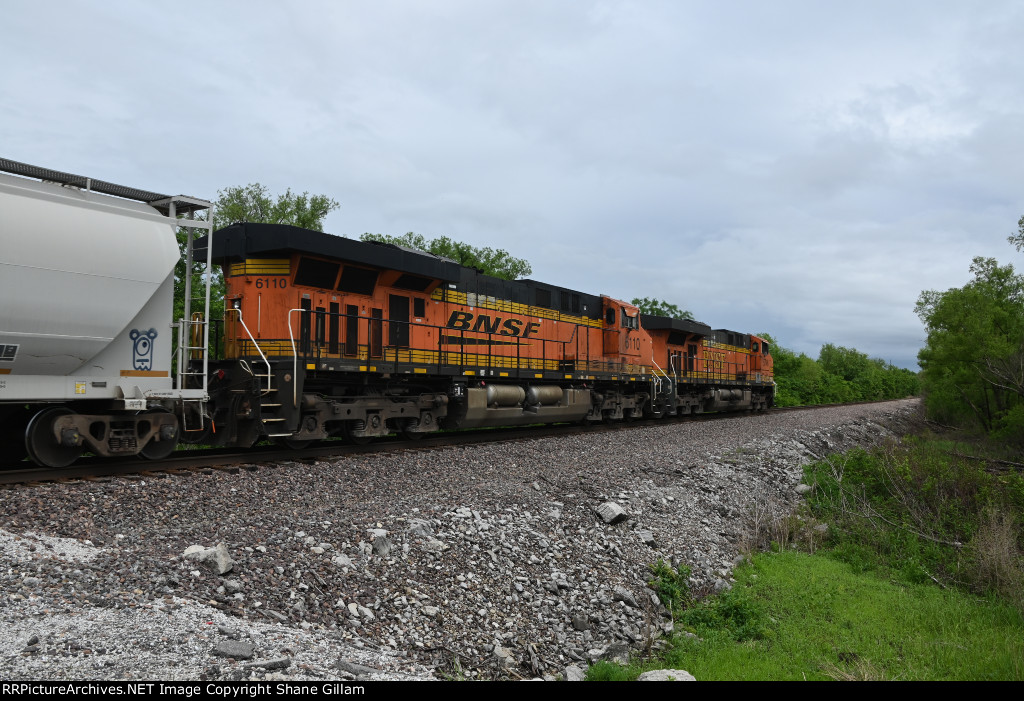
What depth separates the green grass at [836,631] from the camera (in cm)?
577

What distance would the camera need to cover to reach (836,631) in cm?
688

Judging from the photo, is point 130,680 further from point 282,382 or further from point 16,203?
point 282,382

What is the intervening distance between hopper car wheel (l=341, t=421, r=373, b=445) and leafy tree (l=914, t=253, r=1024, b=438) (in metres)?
21.1

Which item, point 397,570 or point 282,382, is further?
point 282,382

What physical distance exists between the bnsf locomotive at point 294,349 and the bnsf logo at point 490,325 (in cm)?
5

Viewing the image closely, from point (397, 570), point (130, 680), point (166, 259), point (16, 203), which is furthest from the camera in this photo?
point (166, 259)

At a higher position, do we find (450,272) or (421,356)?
(450,272)

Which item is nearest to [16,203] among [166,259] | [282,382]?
[166,259]

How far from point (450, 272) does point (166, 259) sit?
5.99m

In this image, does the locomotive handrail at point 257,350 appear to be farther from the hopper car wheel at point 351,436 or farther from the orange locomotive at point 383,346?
the hopper car wheel at point 351,436

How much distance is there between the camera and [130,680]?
3.18 m

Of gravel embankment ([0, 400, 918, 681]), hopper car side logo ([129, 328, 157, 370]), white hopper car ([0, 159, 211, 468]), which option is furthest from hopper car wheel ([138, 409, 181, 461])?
gravel embankment ([0, 400, 918, 681])

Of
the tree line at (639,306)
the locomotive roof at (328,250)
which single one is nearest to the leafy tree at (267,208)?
the tree line at (639,306)

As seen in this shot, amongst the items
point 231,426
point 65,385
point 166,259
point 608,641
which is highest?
point 166,259
